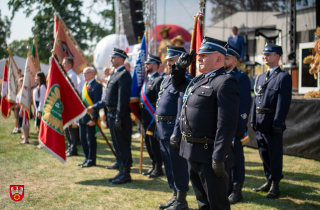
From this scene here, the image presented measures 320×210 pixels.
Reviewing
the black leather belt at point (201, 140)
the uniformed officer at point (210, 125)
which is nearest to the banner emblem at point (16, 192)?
the uniformed officer at point (210, 125)

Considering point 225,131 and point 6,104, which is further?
point 6,104

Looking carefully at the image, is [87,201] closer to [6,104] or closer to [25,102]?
[25,102]

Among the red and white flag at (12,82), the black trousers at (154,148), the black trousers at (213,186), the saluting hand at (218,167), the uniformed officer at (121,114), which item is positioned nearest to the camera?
the saluting hand at (218,167)

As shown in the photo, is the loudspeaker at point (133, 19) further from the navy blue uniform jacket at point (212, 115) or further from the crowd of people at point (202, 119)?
the navy blue uniform jacket at point (212, 115)

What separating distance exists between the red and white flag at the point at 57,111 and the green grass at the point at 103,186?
0.58 m

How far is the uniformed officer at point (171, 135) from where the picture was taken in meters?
3.50

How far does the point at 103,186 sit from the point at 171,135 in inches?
65.9

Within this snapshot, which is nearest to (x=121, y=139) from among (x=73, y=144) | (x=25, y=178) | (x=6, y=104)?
(x=25, y=178)

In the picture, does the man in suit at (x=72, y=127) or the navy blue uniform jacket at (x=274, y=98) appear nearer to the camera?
the navy blue uniform jacket at (x=274, y=98)

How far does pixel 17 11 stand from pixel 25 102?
19.1 meters

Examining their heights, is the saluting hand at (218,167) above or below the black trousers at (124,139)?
above

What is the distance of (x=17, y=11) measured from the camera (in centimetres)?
2289

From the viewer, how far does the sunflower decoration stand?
477 cm

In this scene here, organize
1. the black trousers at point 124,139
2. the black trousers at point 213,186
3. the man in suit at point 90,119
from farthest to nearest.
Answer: the man in suit at point 90,119, the black trousers at point 124,139, the black trousers at point 213,186
